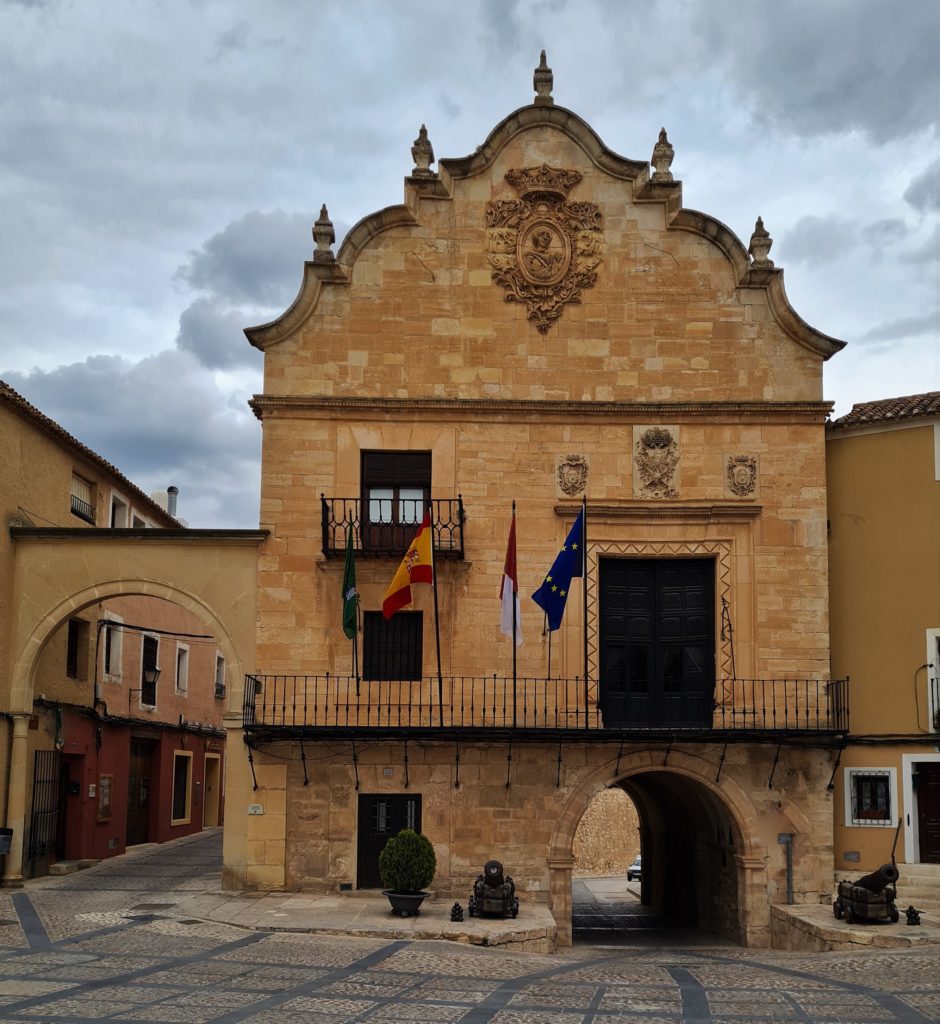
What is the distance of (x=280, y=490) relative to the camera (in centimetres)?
2330

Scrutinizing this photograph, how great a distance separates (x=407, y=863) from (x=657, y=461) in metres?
8.29

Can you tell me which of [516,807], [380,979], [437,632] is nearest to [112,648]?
[437,632]

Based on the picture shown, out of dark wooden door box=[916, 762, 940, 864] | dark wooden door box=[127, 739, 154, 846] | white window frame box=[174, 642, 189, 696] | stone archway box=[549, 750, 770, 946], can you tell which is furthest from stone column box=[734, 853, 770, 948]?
white window frame box=[174, 642, 189, 696]

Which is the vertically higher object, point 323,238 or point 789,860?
point 323,238

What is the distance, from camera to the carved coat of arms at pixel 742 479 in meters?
23.5

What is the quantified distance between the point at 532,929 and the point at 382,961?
2.94 meters

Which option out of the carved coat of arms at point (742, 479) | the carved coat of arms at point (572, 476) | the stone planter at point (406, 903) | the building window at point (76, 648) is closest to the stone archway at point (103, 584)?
the building window at point (76, 648)

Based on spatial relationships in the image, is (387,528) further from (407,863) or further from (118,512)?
(118,512)

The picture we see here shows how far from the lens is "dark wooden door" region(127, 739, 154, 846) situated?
108ft

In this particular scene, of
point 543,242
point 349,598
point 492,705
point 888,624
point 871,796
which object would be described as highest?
point 543,242

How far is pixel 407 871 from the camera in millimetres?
20281

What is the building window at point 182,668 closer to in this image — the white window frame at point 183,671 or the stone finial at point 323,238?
the white window frame at point 183,671

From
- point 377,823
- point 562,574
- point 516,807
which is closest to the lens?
point 562,574

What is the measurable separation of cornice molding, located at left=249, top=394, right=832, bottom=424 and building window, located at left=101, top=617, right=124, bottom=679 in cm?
912
